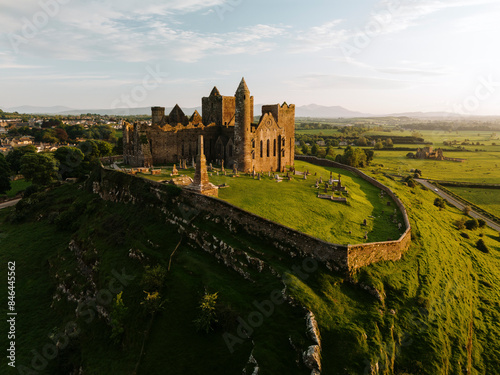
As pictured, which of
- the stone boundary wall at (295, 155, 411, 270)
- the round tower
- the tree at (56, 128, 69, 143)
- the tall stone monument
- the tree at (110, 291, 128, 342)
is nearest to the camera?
the tree at (110, 291, 128, 342)

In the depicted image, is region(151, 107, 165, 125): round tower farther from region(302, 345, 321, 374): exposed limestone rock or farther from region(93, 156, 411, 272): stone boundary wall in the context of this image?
region(302, 345, 321, 374): exposed limestone rock

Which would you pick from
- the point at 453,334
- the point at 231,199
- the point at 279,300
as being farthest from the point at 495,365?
the point at 231,199

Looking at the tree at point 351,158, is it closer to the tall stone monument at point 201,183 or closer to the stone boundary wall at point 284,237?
the stone boundary wall at point 284,237

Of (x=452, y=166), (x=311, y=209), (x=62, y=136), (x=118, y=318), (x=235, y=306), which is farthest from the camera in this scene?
(x=62, y=136)

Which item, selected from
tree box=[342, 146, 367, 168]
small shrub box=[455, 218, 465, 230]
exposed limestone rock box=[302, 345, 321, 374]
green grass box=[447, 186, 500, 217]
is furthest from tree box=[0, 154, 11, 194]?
green grass box=[447, 186, 500, 217]

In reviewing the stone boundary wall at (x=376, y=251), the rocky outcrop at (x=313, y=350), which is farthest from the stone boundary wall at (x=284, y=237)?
the rocky outcrop at (x=313, y=350)

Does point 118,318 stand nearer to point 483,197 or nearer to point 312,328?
point 312,328

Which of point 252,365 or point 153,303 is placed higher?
point 153,303

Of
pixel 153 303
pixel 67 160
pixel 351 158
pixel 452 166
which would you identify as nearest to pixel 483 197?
pixel 351 158
